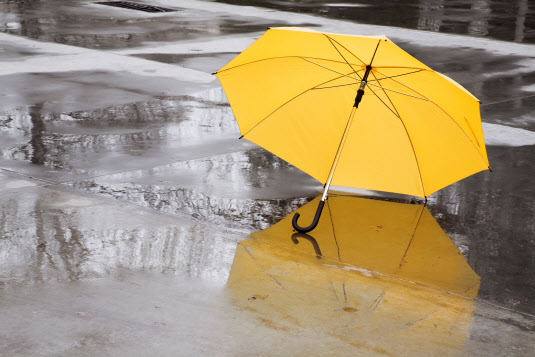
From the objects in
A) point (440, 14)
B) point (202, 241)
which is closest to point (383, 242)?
point (202, 241)

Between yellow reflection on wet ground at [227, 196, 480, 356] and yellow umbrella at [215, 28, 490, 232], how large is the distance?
0.26 meters

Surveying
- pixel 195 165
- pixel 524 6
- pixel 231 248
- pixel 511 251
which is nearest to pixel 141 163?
pixel 195 165

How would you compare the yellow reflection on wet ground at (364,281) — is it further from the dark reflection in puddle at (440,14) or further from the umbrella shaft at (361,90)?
the dark reflection in puddle at (440,14)

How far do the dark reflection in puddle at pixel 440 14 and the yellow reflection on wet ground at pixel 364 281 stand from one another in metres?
9.25

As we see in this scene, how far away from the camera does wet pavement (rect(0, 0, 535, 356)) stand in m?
3.83

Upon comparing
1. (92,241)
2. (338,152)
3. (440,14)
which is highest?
(440,14)

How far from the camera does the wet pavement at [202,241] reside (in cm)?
383

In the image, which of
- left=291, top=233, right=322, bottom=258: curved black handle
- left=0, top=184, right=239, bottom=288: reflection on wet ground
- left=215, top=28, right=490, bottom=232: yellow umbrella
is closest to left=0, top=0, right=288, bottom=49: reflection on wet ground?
left=0, top=184, right=239, bottom=288: reflection on wet ground

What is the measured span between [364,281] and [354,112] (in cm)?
123

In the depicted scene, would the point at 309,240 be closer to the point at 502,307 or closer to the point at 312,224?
the point at 312,224

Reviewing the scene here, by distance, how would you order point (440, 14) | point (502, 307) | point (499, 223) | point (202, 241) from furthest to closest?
point (440, 14) → point (499, 223) → point (202, 241) → point (502, 307)

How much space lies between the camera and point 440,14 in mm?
16484

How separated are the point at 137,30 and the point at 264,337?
1017 centimetres

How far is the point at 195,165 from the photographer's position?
21.4ft
